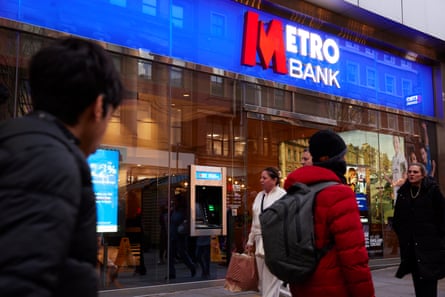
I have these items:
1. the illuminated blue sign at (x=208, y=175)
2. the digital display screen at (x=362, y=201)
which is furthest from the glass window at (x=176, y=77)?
the digital display screen at (x=362, y=201)

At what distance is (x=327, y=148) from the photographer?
324 centimetres

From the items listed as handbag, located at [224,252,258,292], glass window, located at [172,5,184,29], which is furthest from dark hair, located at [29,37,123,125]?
glass window, located at [172,5,184,29]

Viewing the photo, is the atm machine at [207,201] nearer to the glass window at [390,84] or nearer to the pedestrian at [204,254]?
the pedestrian at [204,254]

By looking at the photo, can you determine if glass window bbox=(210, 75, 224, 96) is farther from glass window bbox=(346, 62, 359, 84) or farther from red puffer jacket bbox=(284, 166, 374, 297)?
red puffer jacket bbox=(284, 166, 374, 297)

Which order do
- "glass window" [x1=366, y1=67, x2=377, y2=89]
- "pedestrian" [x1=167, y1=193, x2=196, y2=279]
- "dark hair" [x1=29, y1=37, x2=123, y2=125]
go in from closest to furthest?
"dark hair" [x1=29, y1=37, x2=123, y2=125], "pedestrian" [x1=167, y1=193, x2=196, y2=279], "glass window" [x1=366, y1=67, x2=377, y2=89]

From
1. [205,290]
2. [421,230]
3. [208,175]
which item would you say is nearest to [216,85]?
[208,175]

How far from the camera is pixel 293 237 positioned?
2.94 metres

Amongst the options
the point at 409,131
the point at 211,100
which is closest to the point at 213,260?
Result: the point at 211,100

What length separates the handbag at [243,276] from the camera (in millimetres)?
6613

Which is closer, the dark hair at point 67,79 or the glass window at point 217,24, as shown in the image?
the dark hair at point 67,79

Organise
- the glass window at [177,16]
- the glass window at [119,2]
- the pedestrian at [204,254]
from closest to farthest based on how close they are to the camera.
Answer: the glass window at [119,2] → the pedestrian at [204,254] → the glass window at [177,16]

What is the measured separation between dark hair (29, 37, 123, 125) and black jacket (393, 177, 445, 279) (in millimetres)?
4794

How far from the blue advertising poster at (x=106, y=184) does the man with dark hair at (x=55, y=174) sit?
685 centimetres

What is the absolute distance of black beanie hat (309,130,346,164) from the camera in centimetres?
323
